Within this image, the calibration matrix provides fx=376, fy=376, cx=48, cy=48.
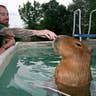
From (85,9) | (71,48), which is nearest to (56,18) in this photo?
(85,9)

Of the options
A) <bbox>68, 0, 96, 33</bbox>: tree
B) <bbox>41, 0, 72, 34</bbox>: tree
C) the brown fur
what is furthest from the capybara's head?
<bbox>41, 0, 72, 34</bbox>: tree

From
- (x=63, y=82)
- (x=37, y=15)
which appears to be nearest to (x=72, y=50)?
(x=63, y=82)

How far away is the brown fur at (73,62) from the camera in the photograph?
3.57m

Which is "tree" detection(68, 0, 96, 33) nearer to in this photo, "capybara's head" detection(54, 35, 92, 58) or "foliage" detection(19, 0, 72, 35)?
"foliage" detection(19, 0, 72, 35)

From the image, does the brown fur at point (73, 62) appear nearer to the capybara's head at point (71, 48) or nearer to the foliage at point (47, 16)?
the capybara's head at point (71, 48)

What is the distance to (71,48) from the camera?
11.9 ft

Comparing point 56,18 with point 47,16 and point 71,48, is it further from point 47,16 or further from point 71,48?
point 71,48

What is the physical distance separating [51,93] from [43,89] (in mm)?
407

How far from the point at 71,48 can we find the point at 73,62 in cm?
14

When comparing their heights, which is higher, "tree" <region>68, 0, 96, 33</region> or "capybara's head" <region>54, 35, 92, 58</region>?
"capybara's head" <region>54, 35, 92, 58</region>

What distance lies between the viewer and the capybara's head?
3549 mm

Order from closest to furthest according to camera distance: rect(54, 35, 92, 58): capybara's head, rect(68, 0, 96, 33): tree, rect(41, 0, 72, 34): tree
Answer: rect(54, 35, 92, 58): capybara's head → rect(68, 0, 96, 33): tree → rect(41, 0, 72, 34): tree

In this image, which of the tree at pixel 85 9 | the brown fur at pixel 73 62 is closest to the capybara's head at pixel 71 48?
the brown fur at pixel 73 62

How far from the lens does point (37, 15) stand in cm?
2331
